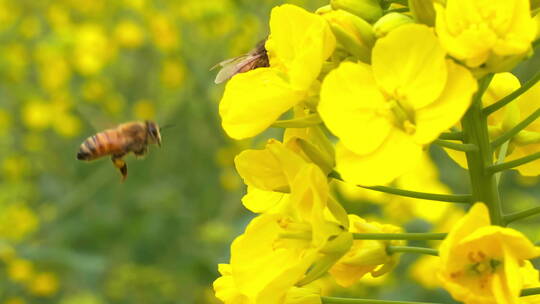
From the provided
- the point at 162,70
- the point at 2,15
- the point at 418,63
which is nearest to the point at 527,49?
the point at 418,63

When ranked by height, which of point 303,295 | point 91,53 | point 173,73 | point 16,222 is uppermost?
point 91,53

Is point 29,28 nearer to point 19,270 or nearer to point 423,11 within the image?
point 19,270

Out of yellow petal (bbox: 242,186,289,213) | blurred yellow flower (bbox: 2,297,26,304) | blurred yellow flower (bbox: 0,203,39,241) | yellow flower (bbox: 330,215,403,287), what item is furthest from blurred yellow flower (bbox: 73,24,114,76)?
yellow flower (bbox: 330,215,403,287)

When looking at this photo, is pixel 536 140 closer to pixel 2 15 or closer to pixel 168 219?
pixel 168 219

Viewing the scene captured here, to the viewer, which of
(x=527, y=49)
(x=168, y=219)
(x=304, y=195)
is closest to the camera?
(x=527, y=49)

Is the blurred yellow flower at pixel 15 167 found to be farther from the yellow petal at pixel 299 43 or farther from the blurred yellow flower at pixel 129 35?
the yellow petal at pixel 299 43

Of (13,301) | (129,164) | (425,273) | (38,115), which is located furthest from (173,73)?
(425,273)

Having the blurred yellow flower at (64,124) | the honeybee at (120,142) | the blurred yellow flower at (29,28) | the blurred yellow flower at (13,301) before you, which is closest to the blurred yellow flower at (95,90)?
the blurred yellow flower at (64,124)
